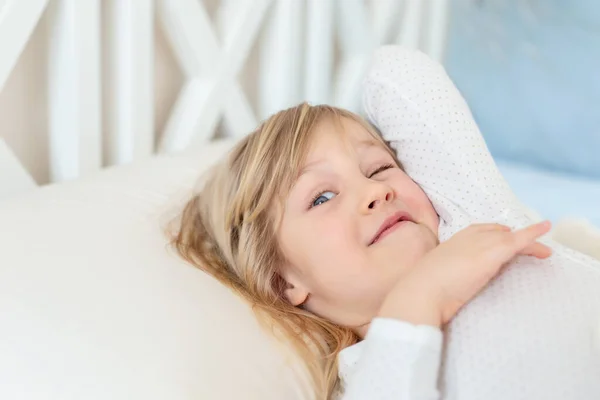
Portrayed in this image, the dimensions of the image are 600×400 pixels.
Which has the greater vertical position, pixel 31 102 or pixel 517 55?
pixel 31 102

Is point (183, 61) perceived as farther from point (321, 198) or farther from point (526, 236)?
point (526, 236)

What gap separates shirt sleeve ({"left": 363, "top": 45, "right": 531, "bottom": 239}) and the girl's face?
5 cm

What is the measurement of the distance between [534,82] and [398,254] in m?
1.15

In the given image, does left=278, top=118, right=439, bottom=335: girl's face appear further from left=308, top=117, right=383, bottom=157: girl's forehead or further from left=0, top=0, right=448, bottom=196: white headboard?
left=0, top=0, right=448, bottom=196: white headboard

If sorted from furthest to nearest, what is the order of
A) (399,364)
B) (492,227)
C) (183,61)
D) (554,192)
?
(554,192)
(183,61)
(492,227)
(399,364)

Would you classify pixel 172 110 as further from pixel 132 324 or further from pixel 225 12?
pixel 132 324

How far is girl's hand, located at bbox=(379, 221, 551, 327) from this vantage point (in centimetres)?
67

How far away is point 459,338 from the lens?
0.69 metres

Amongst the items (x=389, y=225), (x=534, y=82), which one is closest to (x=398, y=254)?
(x=389, y=225)

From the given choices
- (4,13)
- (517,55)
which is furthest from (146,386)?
(517,55)

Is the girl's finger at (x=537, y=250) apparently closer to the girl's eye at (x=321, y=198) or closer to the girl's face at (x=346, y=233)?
the girl's face at (x=346, y=233)

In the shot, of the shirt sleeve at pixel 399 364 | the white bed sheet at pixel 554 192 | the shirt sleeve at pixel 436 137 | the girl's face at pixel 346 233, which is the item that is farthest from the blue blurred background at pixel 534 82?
the shirt sleeve at pixel 399 364

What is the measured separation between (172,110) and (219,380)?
70 cm

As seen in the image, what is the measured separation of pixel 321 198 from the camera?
0.86m
